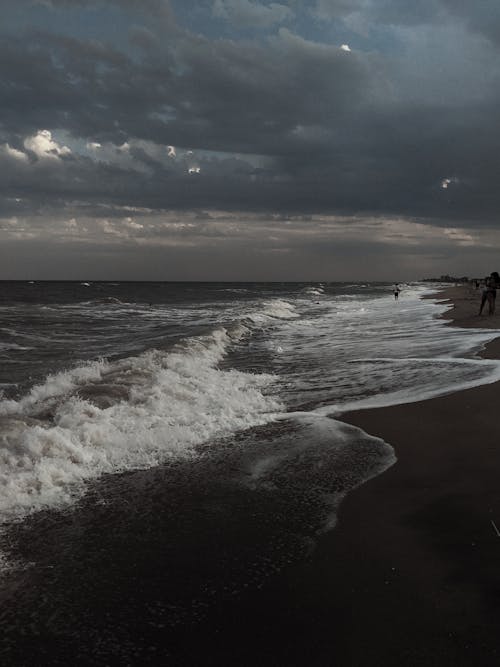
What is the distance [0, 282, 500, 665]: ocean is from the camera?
125 inches

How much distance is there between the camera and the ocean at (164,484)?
3.18 m

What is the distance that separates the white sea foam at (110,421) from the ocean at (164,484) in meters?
0.02

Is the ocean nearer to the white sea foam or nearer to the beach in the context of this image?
the white sea foam

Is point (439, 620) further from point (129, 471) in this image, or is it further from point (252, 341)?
point (252, 341)

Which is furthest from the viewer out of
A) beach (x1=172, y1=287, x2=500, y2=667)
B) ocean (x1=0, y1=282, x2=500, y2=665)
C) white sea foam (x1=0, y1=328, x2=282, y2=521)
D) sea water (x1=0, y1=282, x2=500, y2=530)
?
sea water (x1=0, y1=282, x2=500, y2=530)

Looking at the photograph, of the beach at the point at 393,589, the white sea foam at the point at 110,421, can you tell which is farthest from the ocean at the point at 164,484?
the beach at the point at 393,589

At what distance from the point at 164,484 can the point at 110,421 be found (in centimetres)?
217

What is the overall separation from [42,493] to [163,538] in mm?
1564

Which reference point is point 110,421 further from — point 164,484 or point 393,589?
point 393,589

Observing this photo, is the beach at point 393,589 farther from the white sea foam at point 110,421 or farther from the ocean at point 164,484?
the white sea foam at point 110,421

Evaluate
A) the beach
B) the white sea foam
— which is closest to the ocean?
the white sea foam

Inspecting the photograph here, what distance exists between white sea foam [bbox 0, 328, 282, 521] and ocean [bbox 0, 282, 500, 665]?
0.9 inches

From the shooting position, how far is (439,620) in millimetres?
3033

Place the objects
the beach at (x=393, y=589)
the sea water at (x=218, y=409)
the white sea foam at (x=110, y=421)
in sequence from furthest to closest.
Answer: the sea water at (x=218, y=409), the white sea foam at (x=110, y=421), the beach at (x=393, y=589)
